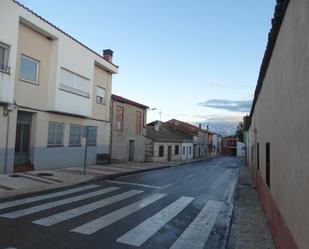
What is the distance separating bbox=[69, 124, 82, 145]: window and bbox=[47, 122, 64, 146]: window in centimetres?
107

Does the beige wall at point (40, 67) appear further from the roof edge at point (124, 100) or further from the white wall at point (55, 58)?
the roof edge at point (124, 100)

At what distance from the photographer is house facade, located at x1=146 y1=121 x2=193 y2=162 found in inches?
1432

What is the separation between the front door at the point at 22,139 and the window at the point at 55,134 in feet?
5.01

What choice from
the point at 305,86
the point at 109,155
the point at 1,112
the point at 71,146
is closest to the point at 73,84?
the point at 71,146

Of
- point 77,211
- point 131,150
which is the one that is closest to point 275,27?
point 77,211

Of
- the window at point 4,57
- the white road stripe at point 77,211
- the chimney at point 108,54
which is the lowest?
the white road stripe at point 77,211

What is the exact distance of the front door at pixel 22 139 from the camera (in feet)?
55.1

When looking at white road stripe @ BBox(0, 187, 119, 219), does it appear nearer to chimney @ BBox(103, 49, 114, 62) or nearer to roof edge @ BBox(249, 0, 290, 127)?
roof edge @ BBox(249, 0, 290, 127)

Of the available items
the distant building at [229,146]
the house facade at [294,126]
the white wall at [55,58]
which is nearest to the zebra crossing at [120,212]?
the house facade at [294,126]

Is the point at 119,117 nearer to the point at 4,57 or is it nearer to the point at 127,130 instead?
the point at 127,130

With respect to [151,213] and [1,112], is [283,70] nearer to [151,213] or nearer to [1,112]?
[151,213]

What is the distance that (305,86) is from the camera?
12.2ft

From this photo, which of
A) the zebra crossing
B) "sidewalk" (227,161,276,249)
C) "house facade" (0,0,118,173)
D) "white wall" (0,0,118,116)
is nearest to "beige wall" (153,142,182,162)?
"house facade" (0,0,118,173)

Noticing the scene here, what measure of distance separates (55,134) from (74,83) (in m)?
3.27
